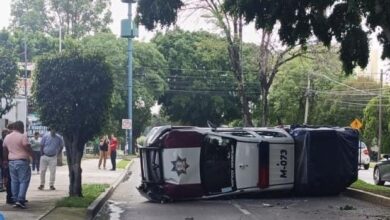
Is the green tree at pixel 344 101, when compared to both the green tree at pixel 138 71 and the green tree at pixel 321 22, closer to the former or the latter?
the green tree at pixel 138 71

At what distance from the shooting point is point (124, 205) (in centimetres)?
1606

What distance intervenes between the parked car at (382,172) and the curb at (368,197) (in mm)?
4219

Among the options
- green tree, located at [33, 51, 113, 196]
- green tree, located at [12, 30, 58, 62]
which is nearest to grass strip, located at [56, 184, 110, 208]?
green tree, located at [33, 51, 113, 196]

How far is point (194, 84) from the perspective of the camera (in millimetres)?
60781

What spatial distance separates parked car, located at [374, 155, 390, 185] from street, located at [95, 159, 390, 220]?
495 cm

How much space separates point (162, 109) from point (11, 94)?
43.0 m

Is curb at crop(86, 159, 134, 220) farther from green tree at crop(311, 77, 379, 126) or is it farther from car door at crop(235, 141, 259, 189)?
green tree at crop(311, 77, 379, 126)

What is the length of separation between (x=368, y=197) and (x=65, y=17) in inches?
2287

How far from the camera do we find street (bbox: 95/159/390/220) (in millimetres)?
13820

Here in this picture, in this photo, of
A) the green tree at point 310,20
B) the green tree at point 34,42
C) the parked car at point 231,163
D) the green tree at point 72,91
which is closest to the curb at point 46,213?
the green tree at point 72,91

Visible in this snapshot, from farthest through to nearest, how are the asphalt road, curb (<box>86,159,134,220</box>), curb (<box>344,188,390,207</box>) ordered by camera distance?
the asphalt road
curb (<box>344,188,390,207</box>)
curb (<box>86,159,134,220</box>)

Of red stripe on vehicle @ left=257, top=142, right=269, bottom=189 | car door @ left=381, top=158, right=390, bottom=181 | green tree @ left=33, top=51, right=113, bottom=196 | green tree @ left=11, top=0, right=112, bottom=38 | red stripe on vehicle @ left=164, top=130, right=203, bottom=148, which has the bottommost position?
car door @ left=381, top=158, right=390, bottom=181

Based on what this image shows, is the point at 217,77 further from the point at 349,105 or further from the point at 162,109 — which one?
the point at 349,105

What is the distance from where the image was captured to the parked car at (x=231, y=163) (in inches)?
643
